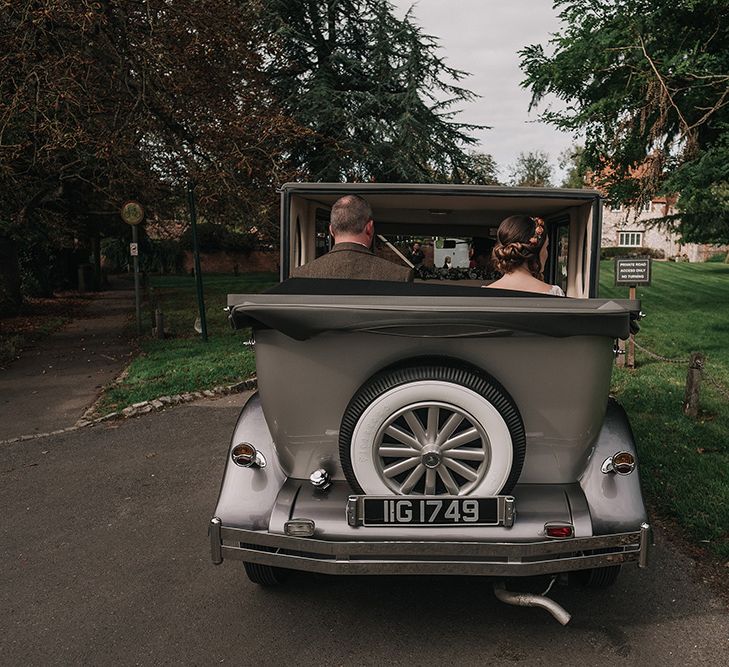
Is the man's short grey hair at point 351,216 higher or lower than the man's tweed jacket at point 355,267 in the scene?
higher

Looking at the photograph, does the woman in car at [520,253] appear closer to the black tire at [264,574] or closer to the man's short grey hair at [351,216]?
the man's short grey hair at [351,216]

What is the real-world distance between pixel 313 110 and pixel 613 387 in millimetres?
14860

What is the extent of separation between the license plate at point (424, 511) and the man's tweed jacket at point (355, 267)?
4.13 ft

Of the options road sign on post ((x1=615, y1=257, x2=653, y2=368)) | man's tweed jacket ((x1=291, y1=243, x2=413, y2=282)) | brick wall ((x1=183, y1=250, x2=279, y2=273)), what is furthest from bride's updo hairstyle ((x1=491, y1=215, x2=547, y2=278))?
brick wall ((x1=183, y1=250, x2=279, y2=273))

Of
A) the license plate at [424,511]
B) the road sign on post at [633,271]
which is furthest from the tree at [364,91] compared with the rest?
the license plate at [424,511]

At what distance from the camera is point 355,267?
3.42 meters

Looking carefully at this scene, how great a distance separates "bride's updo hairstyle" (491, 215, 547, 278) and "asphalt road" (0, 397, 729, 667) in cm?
176

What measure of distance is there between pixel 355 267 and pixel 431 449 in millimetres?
1235

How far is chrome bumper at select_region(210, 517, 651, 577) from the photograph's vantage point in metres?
2.53

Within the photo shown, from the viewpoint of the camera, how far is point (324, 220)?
18.1 feet

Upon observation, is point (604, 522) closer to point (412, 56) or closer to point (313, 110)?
point (313, 110)

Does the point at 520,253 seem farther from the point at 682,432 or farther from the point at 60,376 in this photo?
the point at 60,376

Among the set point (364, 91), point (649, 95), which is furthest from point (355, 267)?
point (364, 91)

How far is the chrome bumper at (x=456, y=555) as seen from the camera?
2.53 m
